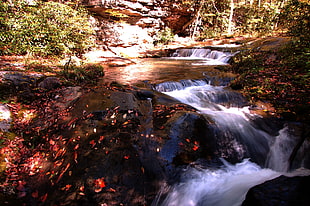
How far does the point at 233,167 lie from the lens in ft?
12.3

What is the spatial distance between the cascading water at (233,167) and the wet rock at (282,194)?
0.48 m

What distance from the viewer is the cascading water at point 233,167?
302cm

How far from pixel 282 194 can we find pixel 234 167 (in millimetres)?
1322

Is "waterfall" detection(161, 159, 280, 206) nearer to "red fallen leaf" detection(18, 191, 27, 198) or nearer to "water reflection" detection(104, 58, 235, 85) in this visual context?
"red fallen leaf" detection(18, 191, 27, 198)

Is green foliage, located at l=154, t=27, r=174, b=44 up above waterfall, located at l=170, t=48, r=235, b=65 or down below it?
above

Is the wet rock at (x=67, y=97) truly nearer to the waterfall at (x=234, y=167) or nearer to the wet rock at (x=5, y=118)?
the wet rock at (x=5, y=118)

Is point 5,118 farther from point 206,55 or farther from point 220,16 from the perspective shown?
point 220,16

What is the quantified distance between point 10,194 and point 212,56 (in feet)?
49.5

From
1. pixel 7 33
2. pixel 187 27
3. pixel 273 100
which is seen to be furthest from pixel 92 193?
pixel 187 27

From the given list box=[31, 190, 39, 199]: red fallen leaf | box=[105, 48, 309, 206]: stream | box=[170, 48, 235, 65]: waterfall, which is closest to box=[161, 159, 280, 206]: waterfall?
box=[105, 48, 309, 206]: stream

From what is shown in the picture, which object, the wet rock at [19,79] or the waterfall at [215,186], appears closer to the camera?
the waterfall at [215,186]

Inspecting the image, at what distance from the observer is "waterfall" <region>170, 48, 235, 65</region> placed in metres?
12.6

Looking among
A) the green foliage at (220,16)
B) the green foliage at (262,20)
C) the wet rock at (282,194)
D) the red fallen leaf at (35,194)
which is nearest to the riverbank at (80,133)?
the red fallen leaf at (35,194)

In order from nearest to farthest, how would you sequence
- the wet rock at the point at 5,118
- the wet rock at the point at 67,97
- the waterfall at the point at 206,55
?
the wet rock at the point at 5,118
the wet rock at the point at 67,97
the waterfall at the point at 206,55
